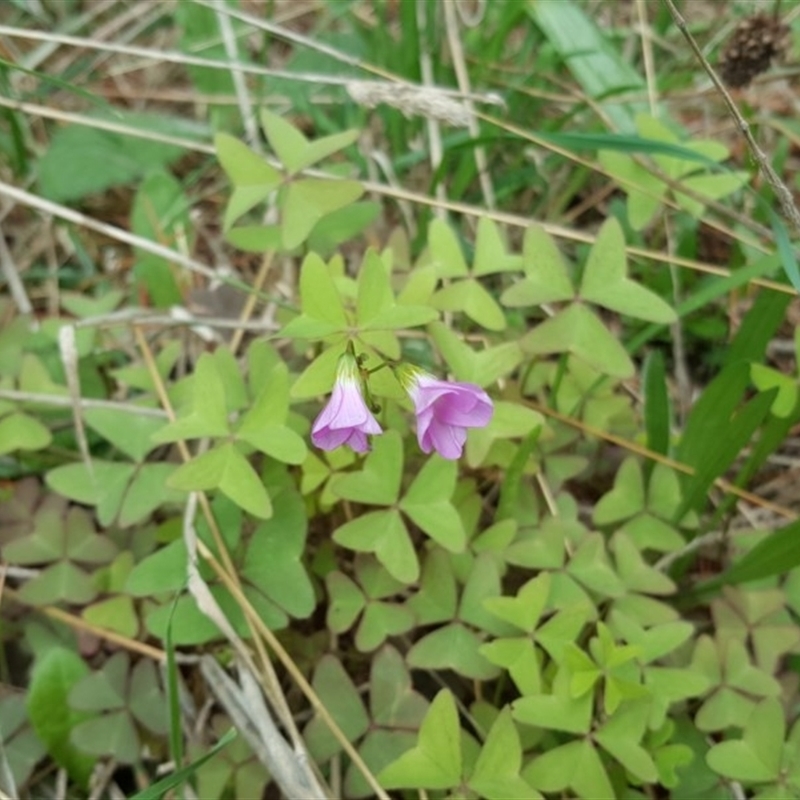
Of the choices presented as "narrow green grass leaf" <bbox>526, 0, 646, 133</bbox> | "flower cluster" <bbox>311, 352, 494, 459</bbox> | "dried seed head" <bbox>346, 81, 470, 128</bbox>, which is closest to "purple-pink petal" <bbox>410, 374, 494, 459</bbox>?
"flower cluster" <bbox>311, 352, 494, 459</bbox>

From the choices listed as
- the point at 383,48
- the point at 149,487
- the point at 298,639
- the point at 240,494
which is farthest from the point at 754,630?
the point at 383,48

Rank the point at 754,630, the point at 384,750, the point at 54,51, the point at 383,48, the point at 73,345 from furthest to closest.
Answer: the point at 54,51 < the point at 383,48 < the point at 73,345 < the point at 754,630 < the point at 384,750

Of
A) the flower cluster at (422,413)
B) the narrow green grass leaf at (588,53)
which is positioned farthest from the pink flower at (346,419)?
the narrow green grass leaf at (588,53)

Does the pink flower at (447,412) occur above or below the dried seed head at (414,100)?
below

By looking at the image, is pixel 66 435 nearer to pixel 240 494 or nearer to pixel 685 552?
pixel 240 494

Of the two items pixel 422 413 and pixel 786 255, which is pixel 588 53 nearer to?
pixel 786 255

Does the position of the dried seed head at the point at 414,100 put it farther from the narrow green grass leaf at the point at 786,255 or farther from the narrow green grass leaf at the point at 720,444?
the narrow green grass leaf at the point at 720,444
